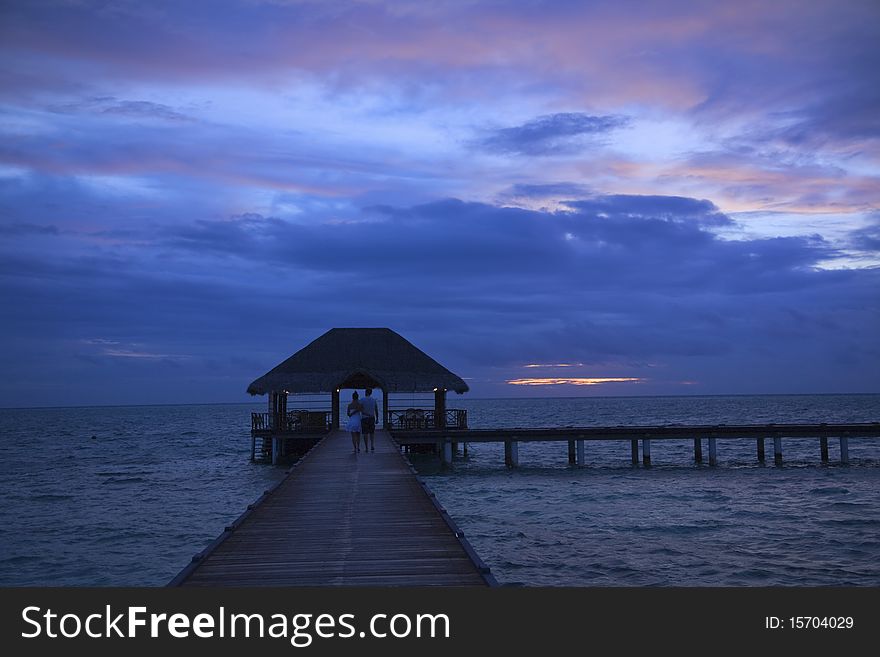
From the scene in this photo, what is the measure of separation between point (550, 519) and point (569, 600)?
45.6 feet

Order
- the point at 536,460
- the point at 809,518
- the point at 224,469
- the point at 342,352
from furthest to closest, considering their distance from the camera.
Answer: the point at 536,460 → the point at 224,469 → the point at 342,352 → the point at 809,518

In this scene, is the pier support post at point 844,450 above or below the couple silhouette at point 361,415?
below

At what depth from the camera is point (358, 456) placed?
2330 cm

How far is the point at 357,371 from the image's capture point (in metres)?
34.7

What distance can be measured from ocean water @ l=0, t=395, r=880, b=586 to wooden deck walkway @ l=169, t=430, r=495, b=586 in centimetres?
343

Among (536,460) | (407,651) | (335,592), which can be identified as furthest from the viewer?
(536,460)

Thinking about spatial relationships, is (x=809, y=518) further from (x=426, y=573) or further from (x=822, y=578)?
(x=426, y=573)

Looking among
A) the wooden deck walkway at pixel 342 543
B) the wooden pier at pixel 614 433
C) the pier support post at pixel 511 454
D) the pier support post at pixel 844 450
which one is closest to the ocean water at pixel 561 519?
the pier support post at pixel 844 450

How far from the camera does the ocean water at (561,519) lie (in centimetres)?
1680

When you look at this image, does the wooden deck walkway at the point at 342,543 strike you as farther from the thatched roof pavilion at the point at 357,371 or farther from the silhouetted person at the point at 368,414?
the thatched roof pavilion at the point at 357,371

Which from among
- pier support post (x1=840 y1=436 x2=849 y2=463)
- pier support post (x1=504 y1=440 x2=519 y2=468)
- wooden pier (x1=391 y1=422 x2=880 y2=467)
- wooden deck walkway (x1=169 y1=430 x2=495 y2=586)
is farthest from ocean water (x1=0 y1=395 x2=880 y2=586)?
wooden deck walkway (x1=169 y1=430 x2=495 y2=586)

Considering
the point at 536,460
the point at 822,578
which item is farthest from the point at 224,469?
the point at 822,578

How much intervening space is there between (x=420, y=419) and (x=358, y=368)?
369cm

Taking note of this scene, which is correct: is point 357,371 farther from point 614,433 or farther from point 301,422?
point 614,433
